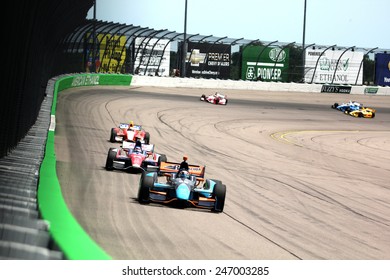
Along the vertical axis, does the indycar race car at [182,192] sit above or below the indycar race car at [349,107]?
above


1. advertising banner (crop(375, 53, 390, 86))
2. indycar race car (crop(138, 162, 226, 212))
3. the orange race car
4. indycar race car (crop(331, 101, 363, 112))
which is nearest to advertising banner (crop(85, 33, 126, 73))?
indycar race car (crop(331, 101, 363, 112))

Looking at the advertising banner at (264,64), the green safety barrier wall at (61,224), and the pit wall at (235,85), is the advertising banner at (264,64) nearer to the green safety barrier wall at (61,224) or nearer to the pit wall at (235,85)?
the pit wall at (235,85)

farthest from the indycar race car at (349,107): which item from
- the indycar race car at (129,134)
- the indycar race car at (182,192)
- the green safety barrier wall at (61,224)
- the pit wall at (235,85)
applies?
the green safety barrier wall at (61,224)

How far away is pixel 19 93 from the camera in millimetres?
11969

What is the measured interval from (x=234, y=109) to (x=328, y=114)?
20.9 feet

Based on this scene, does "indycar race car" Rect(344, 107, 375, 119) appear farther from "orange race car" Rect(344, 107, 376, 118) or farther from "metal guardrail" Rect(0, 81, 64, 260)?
"metal guardrail" Rect(0, 81, 64, 260)

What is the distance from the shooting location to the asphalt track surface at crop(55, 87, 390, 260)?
407 inches

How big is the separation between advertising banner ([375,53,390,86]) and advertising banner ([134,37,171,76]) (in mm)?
Result: 18766

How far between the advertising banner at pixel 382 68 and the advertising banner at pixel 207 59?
13462mm

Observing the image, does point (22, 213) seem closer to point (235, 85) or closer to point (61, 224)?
point (61, 224)

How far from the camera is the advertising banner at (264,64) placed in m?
62.8
